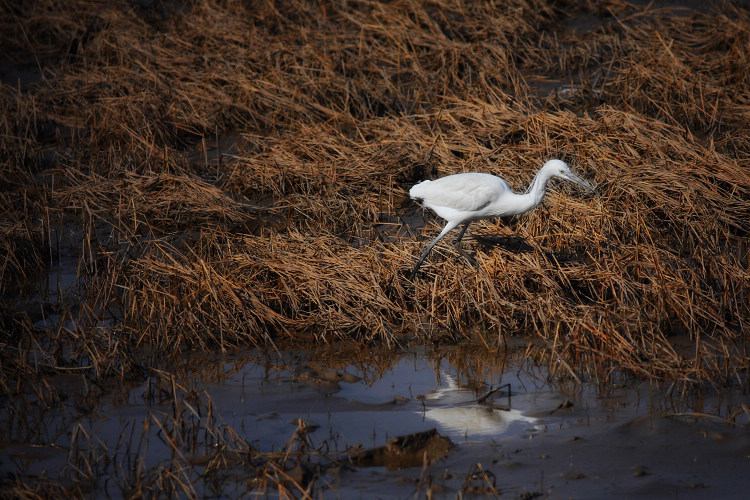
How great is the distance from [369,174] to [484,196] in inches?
69.3

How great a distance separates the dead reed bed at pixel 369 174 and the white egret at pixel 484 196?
0.30 meters

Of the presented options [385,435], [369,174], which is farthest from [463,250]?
[385,435]

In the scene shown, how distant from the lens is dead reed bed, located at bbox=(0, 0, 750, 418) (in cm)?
547

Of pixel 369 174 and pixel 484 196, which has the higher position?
pixel 369 174

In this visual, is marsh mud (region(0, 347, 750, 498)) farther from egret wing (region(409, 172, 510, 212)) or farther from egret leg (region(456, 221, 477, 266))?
egret wing (region(409, 172, 510, 212))

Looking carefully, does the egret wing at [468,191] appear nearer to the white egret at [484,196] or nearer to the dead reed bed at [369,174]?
the white egret at [484,196]

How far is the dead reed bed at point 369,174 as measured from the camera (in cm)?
547

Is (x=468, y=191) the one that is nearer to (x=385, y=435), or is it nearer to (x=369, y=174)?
(x=369, y=174)

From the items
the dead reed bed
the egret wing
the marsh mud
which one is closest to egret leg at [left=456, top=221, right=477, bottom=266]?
the dead reed bed

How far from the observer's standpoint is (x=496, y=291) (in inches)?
220

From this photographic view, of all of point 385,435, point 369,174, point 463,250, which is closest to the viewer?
point 385,435

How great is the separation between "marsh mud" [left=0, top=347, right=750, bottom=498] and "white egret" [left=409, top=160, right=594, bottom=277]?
1.32 metres

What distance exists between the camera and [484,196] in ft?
20.0

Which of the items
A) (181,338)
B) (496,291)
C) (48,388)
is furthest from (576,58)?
(48,388)
